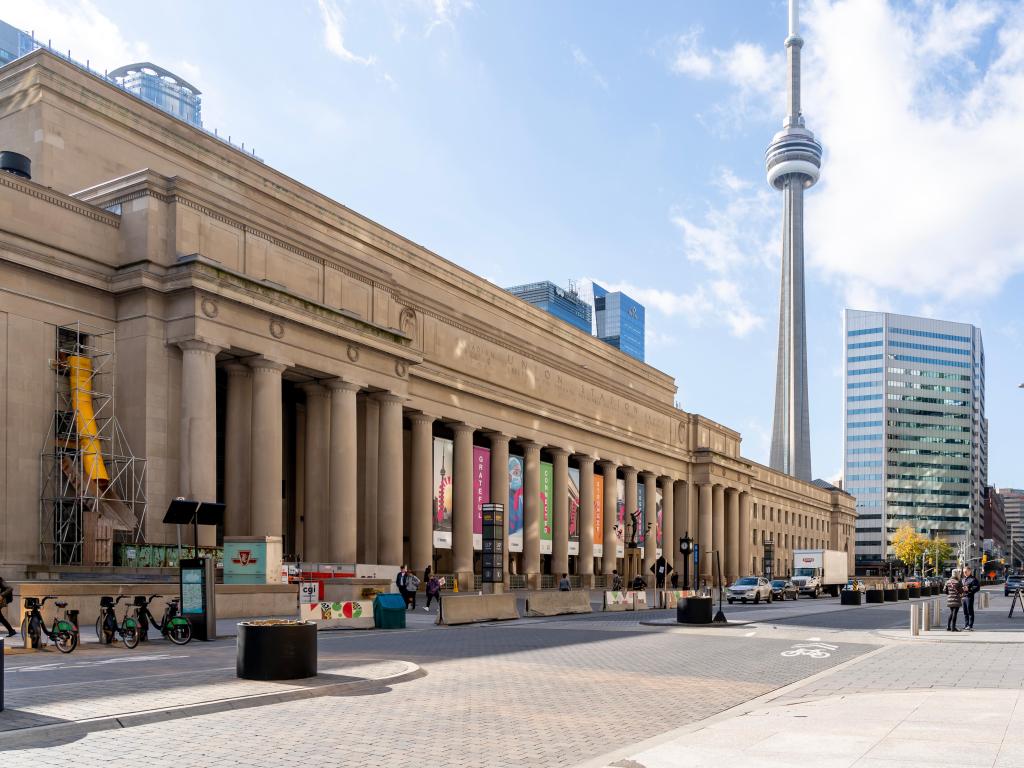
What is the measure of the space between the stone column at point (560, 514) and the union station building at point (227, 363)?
0.67 meters

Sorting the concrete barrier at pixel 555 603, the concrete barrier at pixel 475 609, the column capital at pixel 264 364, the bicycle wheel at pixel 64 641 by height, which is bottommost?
the concrete barrier at pixel 555 603

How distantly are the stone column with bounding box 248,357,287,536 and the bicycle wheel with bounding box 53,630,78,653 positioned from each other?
867 inches

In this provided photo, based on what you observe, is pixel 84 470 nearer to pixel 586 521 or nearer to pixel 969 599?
pixel 969 599

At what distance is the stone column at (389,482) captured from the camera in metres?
52.5

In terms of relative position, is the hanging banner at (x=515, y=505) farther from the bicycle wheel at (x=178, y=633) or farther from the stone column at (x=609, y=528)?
the bicycle wheel at (x=178, y=633)

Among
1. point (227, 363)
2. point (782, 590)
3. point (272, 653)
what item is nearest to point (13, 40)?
point (227, 363)

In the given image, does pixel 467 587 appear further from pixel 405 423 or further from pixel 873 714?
pixel 873 714

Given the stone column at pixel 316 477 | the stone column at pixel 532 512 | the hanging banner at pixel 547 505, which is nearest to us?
the stone column at pixel 316 477

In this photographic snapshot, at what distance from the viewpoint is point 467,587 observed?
6234 cm

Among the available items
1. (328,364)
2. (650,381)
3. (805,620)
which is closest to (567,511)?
(650,381)

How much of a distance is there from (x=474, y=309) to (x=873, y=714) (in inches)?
2321

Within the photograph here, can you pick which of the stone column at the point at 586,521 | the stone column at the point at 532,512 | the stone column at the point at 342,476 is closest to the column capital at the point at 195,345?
the stone column at the point at 342,476

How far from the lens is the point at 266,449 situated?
44.3 m

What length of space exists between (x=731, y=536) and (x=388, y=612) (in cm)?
8687
